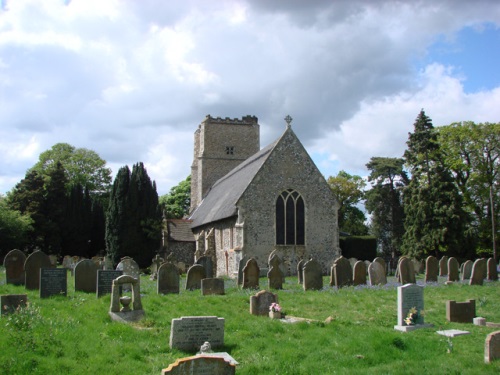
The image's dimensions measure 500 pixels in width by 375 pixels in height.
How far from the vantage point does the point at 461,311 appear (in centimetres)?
1084

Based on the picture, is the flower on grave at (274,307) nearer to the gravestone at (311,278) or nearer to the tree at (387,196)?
the gravestone at (311,278)

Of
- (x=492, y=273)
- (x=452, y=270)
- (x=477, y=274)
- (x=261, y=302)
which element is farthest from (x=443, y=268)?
(x=261, y=302)

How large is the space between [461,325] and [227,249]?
1708 cm

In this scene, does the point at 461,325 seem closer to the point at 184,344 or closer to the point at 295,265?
the point at 184,344

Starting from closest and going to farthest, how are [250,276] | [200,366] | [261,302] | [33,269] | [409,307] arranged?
1. [200,366]
2. [409,307]
3. [261,302]
4. [33,269]
5. [250,276]

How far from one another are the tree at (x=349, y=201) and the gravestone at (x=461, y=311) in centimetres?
3949

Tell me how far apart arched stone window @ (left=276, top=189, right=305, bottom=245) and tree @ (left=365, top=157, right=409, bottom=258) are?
59.1ft

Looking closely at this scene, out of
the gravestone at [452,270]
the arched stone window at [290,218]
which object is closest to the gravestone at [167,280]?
the gravestone at [452,270]

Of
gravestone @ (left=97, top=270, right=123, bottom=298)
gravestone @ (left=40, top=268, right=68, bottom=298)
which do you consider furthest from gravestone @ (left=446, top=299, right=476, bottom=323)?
gravestone @ (left=40, top=268, right=68, bottom=298)

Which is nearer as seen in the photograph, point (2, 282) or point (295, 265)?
point (2, 282)

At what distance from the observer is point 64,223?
36906 mm

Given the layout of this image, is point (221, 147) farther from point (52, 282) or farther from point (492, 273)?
point (52, 282)

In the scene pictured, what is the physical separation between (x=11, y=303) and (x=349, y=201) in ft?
146

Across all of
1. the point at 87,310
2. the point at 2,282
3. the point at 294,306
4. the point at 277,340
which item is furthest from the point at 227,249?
the point at 277,340
